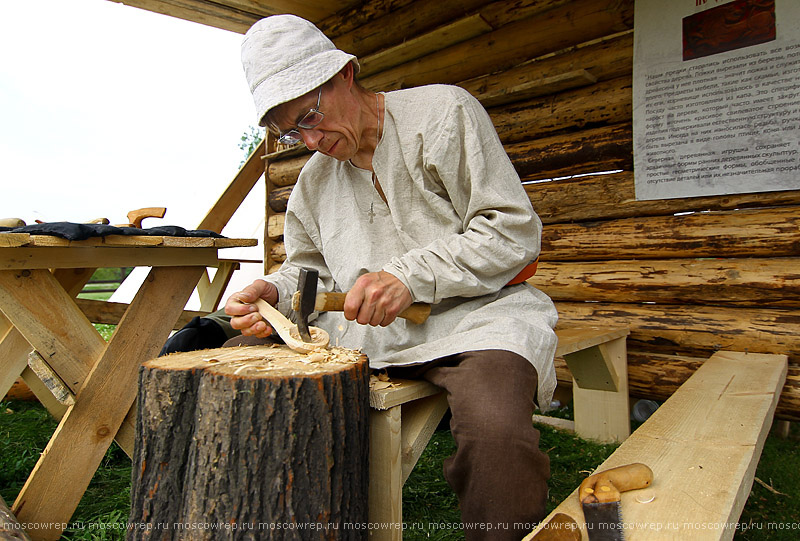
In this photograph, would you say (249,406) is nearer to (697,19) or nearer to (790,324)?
(790,324)

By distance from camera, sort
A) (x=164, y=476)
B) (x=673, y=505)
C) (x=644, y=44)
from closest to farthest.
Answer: (x=673, y=505)
(x=164, y=476)
(x=644, y=44)

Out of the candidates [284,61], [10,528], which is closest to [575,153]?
[284,61]

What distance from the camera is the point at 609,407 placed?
294cm

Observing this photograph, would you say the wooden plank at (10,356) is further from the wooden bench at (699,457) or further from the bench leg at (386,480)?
the wooden bench at (699,457)

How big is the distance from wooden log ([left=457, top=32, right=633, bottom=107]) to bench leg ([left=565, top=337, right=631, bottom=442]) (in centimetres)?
146

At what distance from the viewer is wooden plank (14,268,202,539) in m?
2.03

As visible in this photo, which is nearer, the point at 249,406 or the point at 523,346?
the point at 249,406

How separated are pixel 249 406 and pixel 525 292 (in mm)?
987

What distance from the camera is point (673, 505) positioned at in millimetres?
1122

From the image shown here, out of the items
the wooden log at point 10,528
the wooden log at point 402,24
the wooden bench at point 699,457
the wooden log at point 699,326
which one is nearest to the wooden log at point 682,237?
the wooden log at point 699,326

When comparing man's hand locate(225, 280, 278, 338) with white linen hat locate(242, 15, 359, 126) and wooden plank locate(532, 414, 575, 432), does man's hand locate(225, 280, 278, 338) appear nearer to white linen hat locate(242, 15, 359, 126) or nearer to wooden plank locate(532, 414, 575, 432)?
white linen hat locate(242, 15, 359, 126)

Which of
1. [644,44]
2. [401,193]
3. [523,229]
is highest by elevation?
[644,44]

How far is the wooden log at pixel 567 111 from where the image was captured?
9.57ft

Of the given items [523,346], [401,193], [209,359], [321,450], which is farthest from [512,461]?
[401,193]
